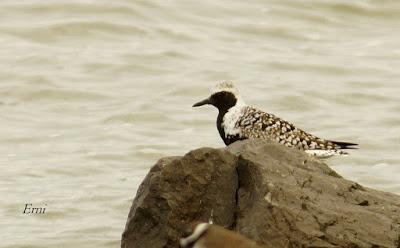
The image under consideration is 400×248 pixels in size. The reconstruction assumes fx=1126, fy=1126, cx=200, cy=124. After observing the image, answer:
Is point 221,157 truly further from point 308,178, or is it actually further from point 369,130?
point 369,130

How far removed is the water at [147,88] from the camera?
1227cm

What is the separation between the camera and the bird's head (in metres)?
9.68

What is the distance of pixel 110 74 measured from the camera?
1725cm

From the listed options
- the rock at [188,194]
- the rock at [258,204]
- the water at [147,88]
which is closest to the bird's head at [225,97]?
the water at [147,88]

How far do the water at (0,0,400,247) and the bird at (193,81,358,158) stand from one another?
1774 mm

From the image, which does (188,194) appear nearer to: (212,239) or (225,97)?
(212,239)

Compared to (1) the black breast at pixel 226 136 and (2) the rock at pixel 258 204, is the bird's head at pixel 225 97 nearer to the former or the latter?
(1) the black breast at pixel 226 136

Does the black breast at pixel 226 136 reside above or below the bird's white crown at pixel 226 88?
below

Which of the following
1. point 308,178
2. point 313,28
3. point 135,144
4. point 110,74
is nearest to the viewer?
point 308,178

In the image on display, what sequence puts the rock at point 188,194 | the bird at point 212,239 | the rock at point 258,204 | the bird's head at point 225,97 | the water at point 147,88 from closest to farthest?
the bird at point 212,239, the rock at point 258,204, the rock at point 188,194, the bird's head at point 225,97, the water at point 147,88

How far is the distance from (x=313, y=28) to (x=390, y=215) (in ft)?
42.8

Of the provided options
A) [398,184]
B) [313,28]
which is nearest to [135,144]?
[398,184]

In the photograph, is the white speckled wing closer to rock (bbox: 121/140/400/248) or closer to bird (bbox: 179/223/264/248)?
rock (bbox: 121/140/400/248)

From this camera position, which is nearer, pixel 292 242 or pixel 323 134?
pixel 292 242
